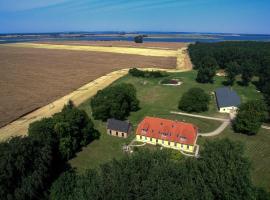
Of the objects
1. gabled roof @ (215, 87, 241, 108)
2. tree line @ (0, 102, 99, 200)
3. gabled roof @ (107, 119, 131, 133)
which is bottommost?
gabled roof @ (107, 119, 131, 133)

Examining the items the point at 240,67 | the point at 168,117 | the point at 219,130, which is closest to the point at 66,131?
the point at 168,117

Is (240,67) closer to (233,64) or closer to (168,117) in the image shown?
(233,64)

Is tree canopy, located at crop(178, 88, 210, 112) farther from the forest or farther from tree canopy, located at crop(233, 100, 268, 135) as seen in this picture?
the forest

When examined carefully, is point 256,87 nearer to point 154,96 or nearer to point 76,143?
point 154,96

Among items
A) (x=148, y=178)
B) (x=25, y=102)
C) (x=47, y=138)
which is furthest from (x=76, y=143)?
(x=25, y=102)

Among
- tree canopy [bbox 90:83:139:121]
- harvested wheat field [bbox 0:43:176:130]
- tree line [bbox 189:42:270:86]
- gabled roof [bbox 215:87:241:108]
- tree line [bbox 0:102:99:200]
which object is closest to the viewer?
tree line [bbox 0:102:99:200]

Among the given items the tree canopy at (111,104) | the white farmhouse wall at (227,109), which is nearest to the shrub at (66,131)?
the tree canopy at (111,104)

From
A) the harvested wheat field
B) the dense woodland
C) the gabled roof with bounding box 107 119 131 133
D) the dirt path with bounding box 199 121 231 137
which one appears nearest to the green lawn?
the dirt path with bounding box 199 121 231 137
